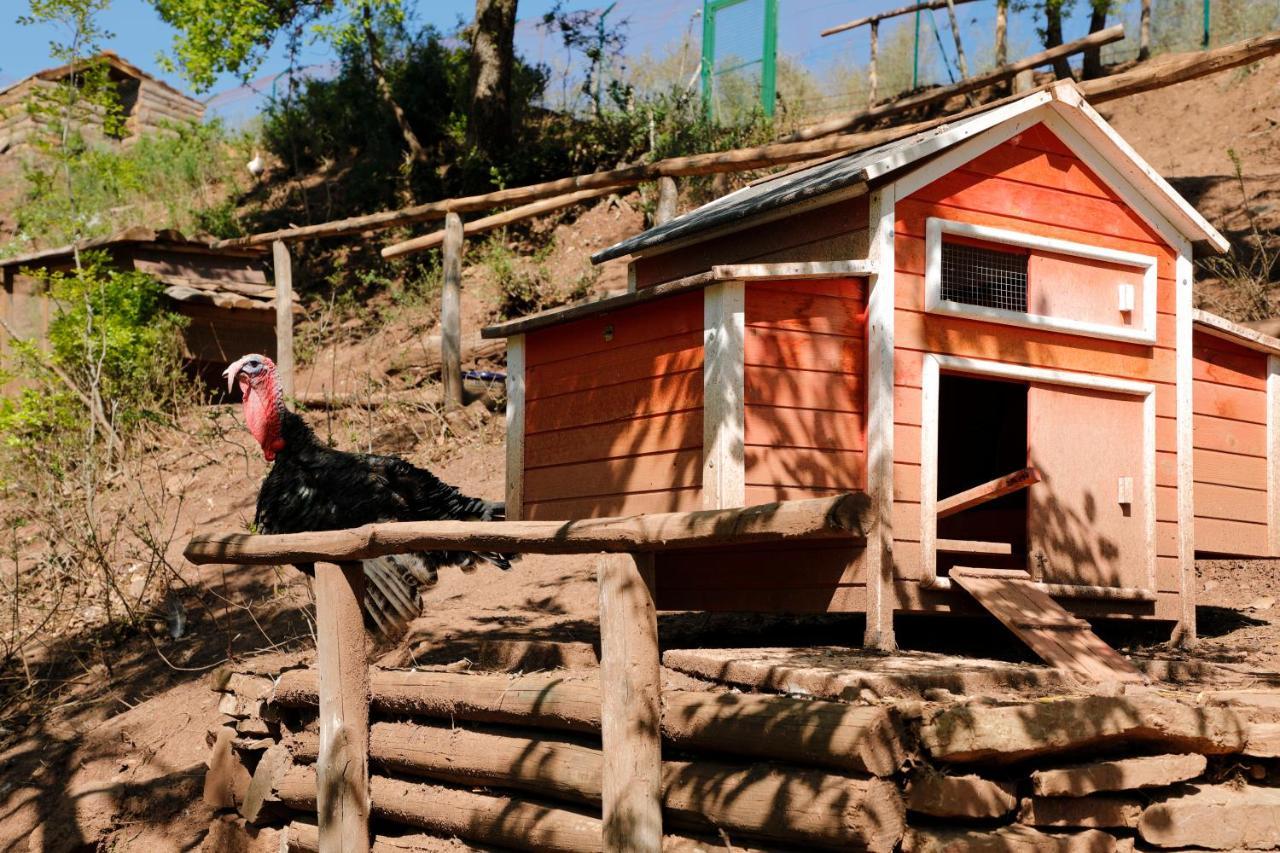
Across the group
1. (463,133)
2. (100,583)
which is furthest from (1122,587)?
(463,133)

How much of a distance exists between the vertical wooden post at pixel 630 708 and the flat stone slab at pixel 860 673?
475mm

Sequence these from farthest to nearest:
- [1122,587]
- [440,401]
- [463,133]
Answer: [463,133], [440,401], [1122,587]

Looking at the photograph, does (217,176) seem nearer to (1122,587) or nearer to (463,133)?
(463,133)

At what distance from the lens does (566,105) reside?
22.2 metres

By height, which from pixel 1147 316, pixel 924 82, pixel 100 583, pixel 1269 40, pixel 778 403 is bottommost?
pixel 100 583

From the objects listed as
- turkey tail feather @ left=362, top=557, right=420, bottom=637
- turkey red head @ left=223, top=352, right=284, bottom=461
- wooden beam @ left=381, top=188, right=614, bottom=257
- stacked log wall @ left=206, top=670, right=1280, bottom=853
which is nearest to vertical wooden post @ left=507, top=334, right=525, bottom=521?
turkey tail feather @ left=362, top=557, right=420, bottom=637

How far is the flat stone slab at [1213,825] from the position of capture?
4.79 meters

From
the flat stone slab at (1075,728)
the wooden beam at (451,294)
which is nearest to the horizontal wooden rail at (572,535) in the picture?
the flat stone slab at (1075,728)

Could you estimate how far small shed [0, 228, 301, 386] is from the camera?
643 inches

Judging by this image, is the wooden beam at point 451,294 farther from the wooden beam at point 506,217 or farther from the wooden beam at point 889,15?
the wooden beam at point 889,15

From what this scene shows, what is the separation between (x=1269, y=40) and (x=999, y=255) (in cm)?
262

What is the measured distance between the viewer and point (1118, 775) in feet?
15.9

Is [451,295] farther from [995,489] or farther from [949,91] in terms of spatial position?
[995,489]

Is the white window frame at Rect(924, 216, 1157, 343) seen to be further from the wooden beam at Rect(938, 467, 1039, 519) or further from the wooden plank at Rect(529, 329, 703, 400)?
the wooden plank at Rect(529, 329, 703, 400)
